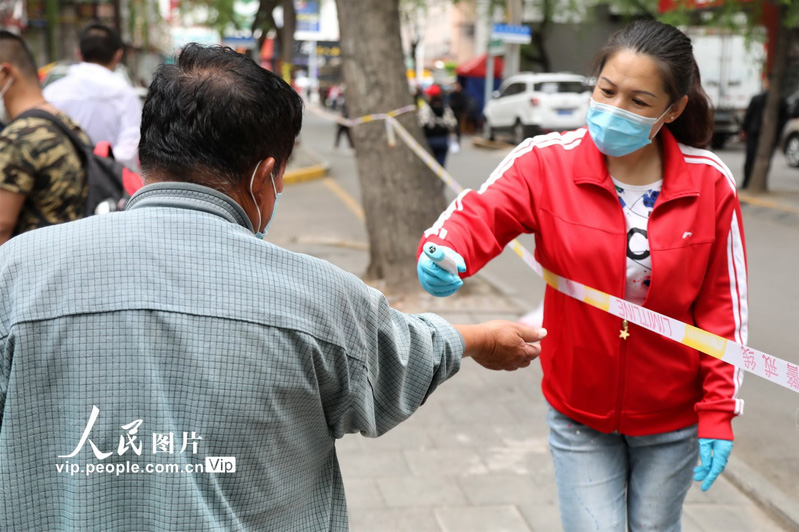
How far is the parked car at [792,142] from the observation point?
18312 millimetres

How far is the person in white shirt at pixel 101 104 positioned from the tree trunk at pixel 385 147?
2130 millimetres

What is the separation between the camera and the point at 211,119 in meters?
1.52

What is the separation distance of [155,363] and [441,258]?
0.93 m

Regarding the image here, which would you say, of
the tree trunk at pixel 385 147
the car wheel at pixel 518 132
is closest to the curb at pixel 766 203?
the tree trunk at pixel 385 147

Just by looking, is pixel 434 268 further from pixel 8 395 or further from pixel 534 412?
pixel 534 412

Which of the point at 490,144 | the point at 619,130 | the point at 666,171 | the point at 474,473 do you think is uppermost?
the point at 619,130

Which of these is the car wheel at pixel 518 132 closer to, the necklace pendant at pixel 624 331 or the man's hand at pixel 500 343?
the necklace pendant at pixel 624 331

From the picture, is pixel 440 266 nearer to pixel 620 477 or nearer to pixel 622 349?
pixel 622 349

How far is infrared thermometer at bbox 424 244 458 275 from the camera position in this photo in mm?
2203

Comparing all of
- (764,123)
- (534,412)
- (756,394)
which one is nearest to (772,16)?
(764,123)

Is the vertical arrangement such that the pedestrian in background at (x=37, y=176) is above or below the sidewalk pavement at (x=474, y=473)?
above

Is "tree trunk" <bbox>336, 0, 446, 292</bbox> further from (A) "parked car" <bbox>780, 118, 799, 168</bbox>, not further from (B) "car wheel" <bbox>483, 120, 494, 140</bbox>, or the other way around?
(B) "car wheel" <bbox>483, 120, 494, 140</bbox>

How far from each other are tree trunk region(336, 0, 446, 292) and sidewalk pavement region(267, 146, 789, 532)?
65.1 inches

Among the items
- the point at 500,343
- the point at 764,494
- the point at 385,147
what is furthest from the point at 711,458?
the point at 385,147
